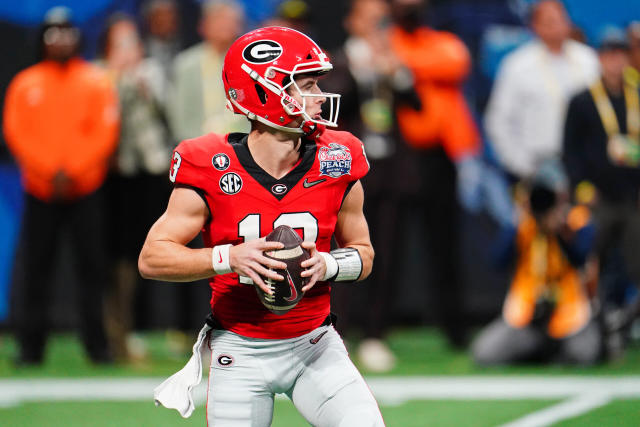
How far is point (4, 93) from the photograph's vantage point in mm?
10281

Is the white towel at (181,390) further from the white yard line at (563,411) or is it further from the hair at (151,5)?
the hair at (151,5)

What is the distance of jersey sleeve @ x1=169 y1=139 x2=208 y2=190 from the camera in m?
3.76

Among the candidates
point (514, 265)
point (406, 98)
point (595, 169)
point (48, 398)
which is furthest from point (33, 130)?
point (595, 169)

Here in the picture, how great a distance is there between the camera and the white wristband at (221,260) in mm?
3587

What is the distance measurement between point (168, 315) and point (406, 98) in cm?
346

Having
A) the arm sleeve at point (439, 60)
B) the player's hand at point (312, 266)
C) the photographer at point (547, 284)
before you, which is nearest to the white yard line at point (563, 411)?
the photographer at point (547, 284)

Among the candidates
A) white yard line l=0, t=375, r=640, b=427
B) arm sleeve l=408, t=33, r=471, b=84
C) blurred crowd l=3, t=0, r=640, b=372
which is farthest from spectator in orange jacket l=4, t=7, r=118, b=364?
arm sleeve l=408, t=33, r=471, b=84

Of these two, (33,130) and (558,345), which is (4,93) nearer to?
(33,130)

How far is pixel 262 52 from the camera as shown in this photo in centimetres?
383

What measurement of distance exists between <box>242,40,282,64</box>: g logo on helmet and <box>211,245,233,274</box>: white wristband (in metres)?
0.69

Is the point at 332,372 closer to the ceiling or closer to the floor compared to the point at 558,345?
closer to the ceiling

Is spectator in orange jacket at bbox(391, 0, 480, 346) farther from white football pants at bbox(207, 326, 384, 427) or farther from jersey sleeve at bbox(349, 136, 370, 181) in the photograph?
white football pants at bbox(207, 326, 384, 427)

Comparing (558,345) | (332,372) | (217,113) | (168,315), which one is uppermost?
(332,372)

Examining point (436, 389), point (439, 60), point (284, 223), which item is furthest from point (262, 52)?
point (439, 60)
